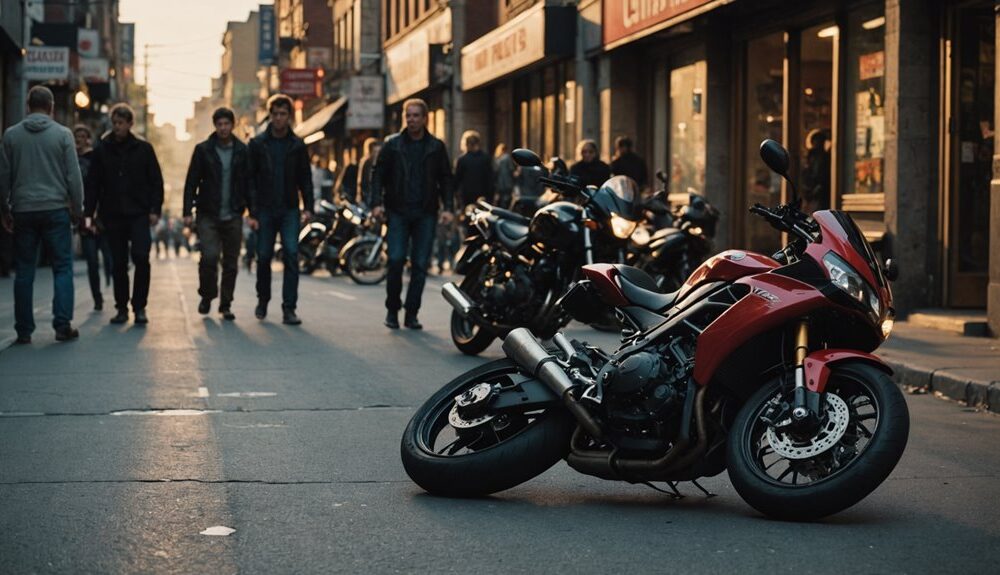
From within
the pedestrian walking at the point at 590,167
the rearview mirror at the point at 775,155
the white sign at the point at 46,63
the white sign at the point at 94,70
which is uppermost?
the white sign at the point at 94,70

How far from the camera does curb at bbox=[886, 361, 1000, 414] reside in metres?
8.84

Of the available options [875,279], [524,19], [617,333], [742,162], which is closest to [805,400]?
[875,279]

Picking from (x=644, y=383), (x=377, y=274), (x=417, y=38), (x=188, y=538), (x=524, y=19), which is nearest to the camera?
(x=188, y=538)

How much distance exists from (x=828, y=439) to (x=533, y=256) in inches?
227

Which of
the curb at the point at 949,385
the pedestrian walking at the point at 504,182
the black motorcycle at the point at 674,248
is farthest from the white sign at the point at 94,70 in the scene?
the curb at the point at 949,385

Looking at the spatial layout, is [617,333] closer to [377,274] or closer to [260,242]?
[260,242]

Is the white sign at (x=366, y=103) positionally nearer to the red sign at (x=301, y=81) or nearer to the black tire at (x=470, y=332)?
the red sign at (x=301, y=81)

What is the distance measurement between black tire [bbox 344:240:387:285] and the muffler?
645 inches

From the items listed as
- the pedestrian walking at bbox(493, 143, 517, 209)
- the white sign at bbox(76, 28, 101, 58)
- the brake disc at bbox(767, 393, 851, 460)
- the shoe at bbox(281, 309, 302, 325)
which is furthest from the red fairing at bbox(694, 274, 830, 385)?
the white sign at bbox(76, 28, 101, 58)

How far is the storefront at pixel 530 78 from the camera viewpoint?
24.9m

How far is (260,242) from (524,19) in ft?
43.2

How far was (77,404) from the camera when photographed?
28.0 feet

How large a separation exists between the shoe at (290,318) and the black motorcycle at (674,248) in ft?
10.0

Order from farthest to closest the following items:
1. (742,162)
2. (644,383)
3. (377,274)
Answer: (377,274)
(742,162)
(644,383)
